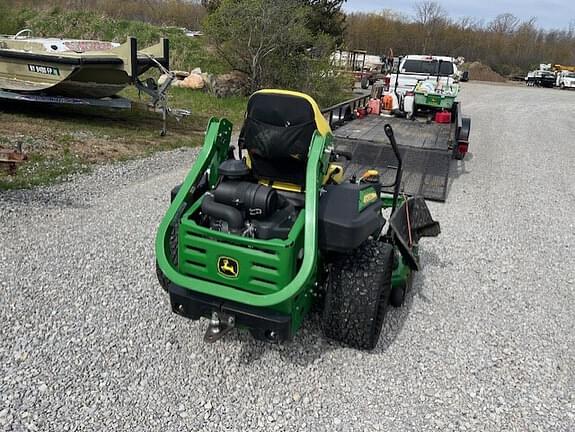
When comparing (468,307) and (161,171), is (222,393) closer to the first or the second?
(468,307)

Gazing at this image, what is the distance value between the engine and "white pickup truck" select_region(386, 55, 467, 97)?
9239 mm

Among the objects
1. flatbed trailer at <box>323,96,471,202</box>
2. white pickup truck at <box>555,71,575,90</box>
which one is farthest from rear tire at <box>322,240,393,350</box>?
white pickup truck at <box>555,71,575,90</box>

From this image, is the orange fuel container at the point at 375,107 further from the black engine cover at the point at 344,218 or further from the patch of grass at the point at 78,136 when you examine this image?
the black engine cover at the point at 344,218

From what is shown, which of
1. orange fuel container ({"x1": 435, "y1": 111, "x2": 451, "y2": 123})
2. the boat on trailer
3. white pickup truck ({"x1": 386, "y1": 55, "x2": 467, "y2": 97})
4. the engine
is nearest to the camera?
the engine

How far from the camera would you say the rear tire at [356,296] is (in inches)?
114

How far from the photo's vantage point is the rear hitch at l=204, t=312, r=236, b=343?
8.78 feet

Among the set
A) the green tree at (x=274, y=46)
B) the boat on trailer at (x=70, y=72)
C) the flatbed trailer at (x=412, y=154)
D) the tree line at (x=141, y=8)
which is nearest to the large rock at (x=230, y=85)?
the green tree at (x=274, y=46)

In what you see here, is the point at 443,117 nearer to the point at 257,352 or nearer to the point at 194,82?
the point at 257,352

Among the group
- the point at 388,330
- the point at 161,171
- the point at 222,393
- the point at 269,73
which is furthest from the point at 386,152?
the point at 269,73

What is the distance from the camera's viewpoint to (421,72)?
491 inches

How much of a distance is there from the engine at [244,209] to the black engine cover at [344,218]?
243 mm

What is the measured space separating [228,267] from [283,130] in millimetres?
904

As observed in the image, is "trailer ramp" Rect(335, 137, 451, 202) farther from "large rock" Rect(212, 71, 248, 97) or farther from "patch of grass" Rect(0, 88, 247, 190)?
"large rock" Rect(212, 71, 248, 97)

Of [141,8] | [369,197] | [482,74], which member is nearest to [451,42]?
[482,74]
